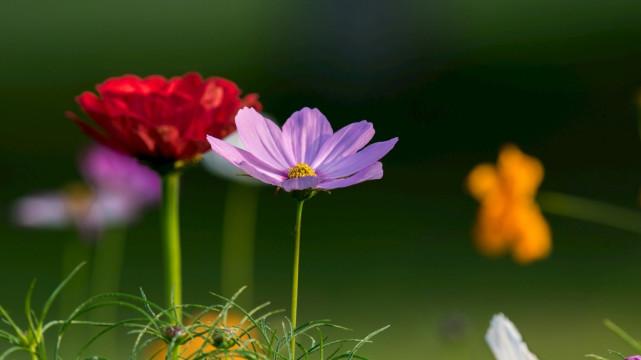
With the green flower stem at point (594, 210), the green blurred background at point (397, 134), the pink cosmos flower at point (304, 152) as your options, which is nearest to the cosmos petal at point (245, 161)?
the pink cosmos flower at point (304, 152)

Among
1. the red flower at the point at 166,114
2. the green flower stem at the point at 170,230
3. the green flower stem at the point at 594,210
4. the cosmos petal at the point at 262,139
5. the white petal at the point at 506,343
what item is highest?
the green flower stem at the point at 594,210

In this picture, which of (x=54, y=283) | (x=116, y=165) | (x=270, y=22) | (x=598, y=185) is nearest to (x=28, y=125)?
(x=270, y=22)

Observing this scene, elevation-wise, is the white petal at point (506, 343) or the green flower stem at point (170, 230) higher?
the green flower stem at point (170, 230)

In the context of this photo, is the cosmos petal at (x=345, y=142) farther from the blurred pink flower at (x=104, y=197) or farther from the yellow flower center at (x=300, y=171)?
the blurred pink flower at (x=104, y=197)

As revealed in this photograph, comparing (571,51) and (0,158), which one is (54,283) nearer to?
(0,158)

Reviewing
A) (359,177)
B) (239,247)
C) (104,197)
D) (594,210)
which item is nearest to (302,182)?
(359,177)

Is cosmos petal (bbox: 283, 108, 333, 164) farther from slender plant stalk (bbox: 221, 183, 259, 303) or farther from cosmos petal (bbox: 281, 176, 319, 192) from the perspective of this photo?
slender plant stalk (bbox: 221, 183, 259, 303)

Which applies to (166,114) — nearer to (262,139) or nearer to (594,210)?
(262,139)

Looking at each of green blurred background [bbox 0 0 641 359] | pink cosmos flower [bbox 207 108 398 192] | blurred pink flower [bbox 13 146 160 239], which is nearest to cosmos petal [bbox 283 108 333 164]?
pink cosmos flower [bbox 207 108 398 192]
